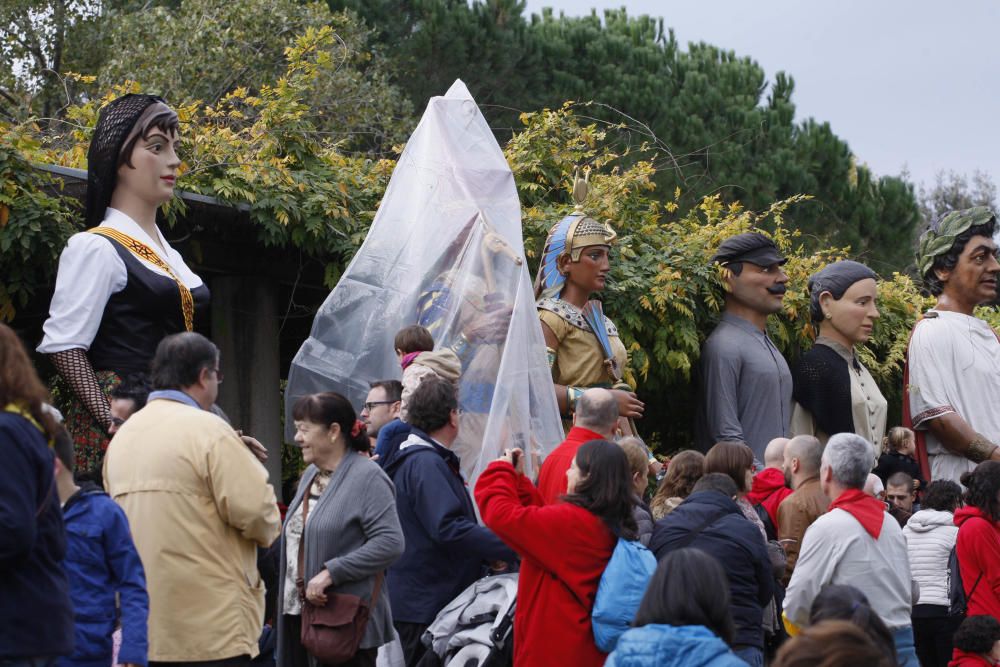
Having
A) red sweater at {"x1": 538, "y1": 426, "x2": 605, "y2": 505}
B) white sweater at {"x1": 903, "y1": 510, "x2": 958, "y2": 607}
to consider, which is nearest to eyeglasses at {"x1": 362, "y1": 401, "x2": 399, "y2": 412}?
red sweater at {"x1": 538, "y1": 426, "x2": 605, "y2": 505}

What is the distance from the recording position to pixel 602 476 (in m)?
5.45

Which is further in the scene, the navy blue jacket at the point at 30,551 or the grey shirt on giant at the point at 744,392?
the grey shirt on giant at the point at 744,392

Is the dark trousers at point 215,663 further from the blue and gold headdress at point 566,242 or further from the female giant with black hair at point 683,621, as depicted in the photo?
the blue and gold headdress at point 566,242

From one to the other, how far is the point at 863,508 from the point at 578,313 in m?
2.07

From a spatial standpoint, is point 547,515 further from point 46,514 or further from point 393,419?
point 46,514

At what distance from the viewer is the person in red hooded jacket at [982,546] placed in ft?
23.7

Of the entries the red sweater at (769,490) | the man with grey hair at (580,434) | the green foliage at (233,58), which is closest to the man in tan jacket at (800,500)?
the red sweater at (769,490)

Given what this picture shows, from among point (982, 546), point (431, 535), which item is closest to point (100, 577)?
point (431, 535)

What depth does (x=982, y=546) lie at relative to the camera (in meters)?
7.20

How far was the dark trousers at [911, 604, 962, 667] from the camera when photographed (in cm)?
786

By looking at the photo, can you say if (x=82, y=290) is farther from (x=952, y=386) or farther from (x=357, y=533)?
(x=952, y=386)

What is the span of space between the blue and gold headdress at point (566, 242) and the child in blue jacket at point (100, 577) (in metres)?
3.69

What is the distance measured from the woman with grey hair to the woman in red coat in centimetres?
365

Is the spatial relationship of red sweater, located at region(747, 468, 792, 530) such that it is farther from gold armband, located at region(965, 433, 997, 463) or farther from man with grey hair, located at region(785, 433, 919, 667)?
gold armband, located at region(965, 433, 997, 463)
